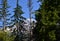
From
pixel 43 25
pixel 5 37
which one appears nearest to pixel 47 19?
pixel 43 25

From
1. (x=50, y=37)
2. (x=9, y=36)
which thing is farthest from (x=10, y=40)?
(x=50, y=37)

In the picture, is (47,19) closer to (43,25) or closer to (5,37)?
(43,25)

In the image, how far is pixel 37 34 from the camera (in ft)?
136

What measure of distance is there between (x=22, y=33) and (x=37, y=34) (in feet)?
32.2

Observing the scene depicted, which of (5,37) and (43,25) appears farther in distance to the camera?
(5,37)

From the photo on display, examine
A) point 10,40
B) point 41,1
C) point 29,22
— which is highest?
point 41,1

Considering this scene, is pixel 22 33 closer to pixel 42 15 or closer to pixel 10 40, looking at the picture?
pixel 10 40

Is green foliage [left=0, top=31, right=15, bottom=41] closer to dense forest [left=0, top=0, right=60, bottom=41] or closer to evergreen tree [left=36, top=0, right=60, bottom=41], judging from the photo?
dense forest [left=0, top=0, right=60, bottom=41]

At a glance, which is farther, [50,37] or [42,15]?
[42,15]

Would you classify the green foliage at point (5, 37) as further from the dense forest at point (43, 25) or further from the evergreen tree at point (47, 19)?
the evergreen tree at point (47, 19)

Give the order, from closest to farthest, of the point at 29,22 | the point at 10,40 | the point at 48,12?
1. the point at 48,12
2. the point at 10,40
3. the point at 29,22

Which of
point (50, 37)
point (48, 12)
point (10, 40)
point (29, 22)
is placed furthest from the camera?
point (29, 22)

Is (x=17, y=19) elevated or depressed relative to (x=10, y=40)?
elevated

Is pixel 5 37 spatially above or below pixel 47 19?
below
